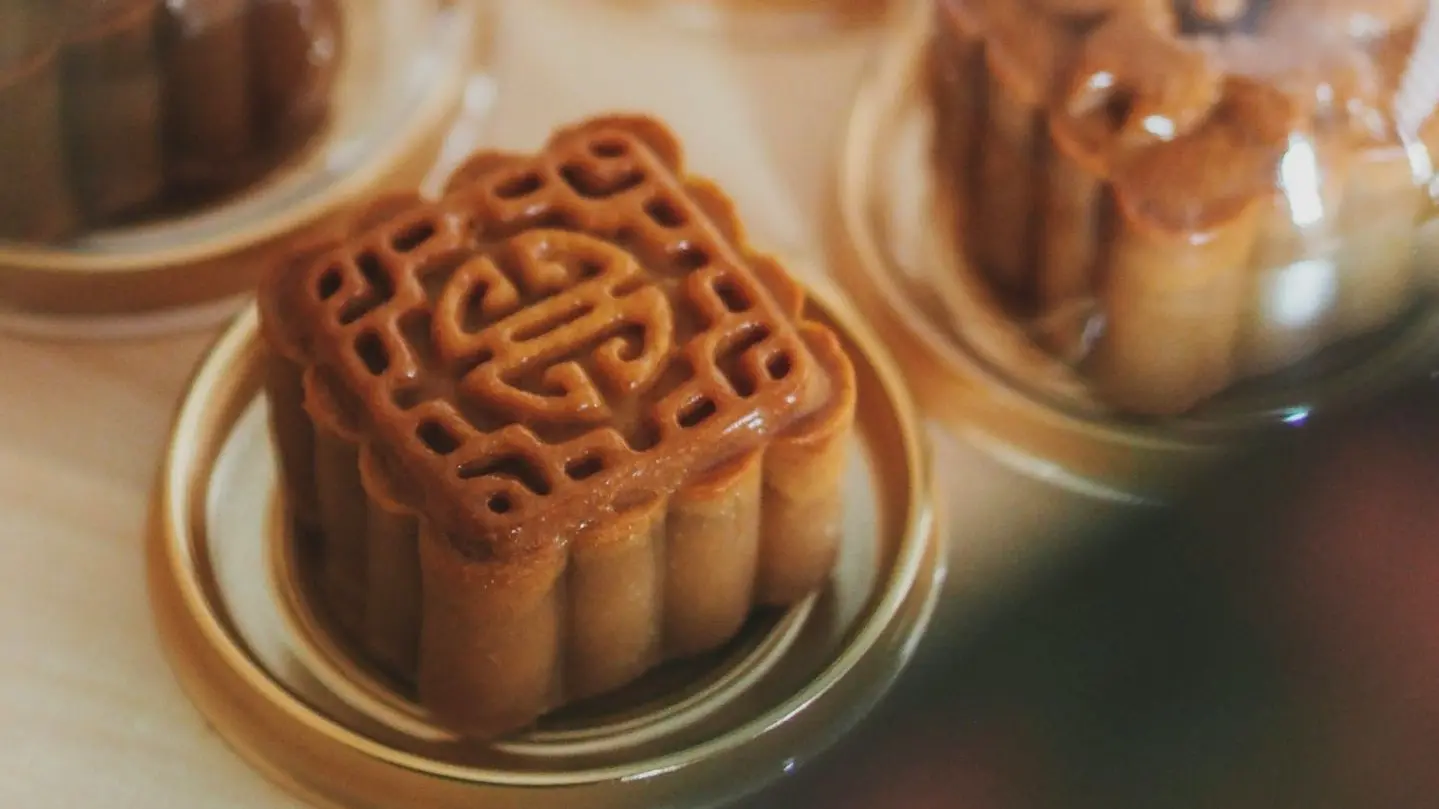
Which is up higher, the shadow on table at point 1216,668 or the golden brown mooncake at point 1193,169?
the golden brown mooncake at point 1193,169

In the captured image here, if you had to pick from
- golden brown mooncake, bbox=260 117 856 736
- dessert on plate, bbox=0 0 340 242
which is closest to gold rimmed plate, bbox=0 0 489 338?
dessert on plate, bbox=0 0 340 242

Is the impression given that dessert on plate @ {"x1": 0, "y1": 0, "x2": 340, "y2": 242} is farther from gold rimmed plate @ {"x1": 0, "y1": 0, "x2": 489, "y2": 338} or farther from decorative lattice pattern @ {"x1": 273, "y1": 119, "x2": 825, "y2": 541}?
decorative lattice pattern @ {"x1": 273, "y1": 119, "x2": 825, "y2": 541}

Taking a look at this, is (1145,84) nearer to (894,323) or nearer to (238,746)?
(894,323)

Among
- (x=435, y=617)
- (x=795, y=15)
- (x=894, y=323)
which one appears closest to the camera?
(x=435, y=617)

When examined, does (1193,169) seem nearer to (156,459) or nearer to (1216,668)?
(1216,668)

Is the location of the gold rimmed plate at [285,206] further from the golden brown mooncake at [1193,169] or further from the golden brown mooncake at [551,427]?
the golden brown mooncake at [1193,169]

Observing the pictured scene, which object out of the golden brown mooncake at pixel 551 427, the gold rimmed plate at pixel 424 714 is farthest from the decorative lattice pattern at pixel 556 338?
the gold rimmed plate at pixel 424 714

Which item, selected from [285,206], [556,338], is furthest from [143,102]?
[556,338]

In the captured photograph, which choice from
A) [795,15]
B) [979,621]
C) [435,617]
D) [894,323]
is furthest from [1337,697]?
[795,15]
